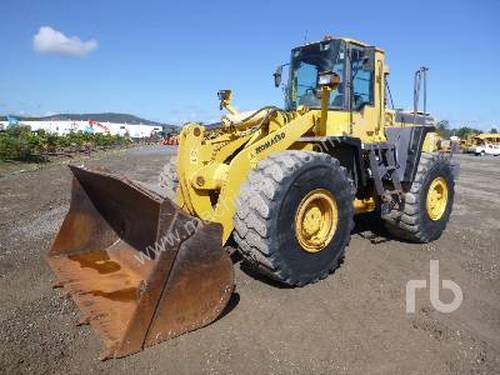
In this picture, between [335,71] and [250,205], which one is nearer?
[250,205]

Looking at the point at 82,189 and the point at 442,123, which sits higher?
the point at 442,123

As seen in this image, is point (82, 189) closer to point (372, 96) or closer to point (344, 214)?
point (344, 214)

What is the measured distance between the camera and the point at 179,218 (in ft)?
11.8

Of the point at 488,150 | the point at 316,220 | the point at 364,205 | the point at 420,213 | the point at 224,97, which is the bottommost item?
the point at 488,150

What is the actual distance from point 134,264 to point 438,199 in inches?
180

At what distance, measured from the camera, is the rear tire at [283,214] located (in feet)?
14.0

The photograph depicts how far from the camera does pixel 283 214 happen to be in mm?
4371

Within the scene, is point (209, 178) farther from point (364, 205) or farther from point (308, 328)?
point (364, 205)

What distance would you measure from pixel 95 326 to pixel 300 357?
1588 mm

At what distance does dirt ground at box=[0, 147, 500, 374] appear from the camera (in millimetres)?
3355

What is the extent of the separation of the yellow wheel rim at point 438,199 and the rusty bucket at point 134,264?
4.10 meters

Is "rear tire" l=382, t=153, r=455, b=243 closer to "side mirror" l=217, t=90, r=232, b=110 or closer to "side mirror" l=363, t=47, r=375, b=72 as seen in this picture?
"side mirror" l=363, t=47, r=375, b=72

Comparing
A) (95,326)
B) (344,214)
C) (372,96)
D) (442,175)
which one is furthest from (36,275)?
(442,175)

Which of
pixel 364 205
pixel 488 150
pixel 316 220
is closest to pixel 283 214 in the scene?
pixel 316 220
